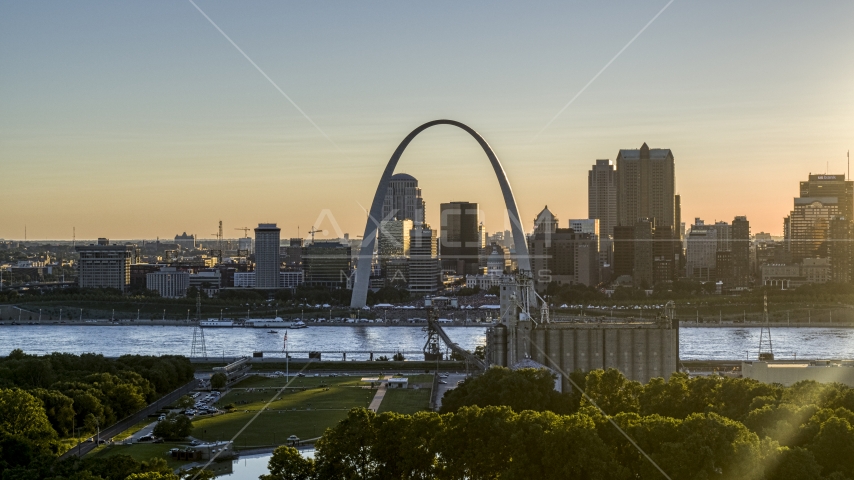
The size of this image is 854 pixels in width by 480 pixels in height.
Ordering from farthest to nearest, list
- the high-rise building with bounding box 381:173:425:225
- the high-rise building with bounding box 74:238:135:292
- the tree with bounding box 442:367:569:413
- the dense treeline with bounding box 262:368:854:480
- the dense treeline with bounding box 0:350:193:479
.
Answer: the high-rise building with bounding box 381:173:425:225 → the high-rise building with bounding box 74:238:135:292 → the tree with bounding box 442:367:569:413 → the dense treeline with bounding box 0:350:193:479 → the dense treeline with bounding box 262:368:854:480

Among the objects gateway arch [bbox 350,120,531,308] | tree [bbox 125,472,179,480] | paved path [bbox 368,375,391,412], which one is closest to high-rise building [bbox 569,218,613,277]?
gateway arch [bbox 350,120,531,308]

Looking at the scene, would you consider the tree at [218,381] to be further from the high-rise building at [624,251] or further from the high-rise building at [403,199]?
the high-rise building at [403,199]

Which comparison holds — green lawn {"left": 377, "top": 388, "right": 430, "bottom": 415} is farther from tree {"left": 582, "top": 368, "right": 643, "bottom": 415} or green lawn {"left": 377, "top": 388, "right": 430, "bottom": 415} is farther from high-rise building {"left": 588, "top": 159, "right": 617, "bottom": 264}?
high-rise building {"left": 588, "top": 159, "right": 617, "bottom": 264}

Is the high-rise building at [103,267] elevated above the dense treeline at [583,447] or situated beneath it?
elevated above

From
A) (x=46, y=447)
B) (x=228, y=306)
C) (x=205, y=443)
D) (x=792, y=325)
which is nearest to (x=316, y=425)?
(x=205, y=443)

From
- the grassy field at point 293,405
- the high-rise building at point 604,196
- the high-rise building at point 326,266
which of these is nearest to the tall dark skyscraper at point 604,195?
the high-rise building at point 604,196

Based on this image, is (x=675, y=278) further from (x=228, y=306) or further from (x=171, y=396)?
(x=171, y=396)

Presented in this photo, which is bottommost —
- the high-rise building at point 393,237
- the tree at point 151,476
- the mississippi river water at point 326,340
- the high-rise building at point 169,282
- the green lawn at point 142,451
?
the green lawn at point 142,451
